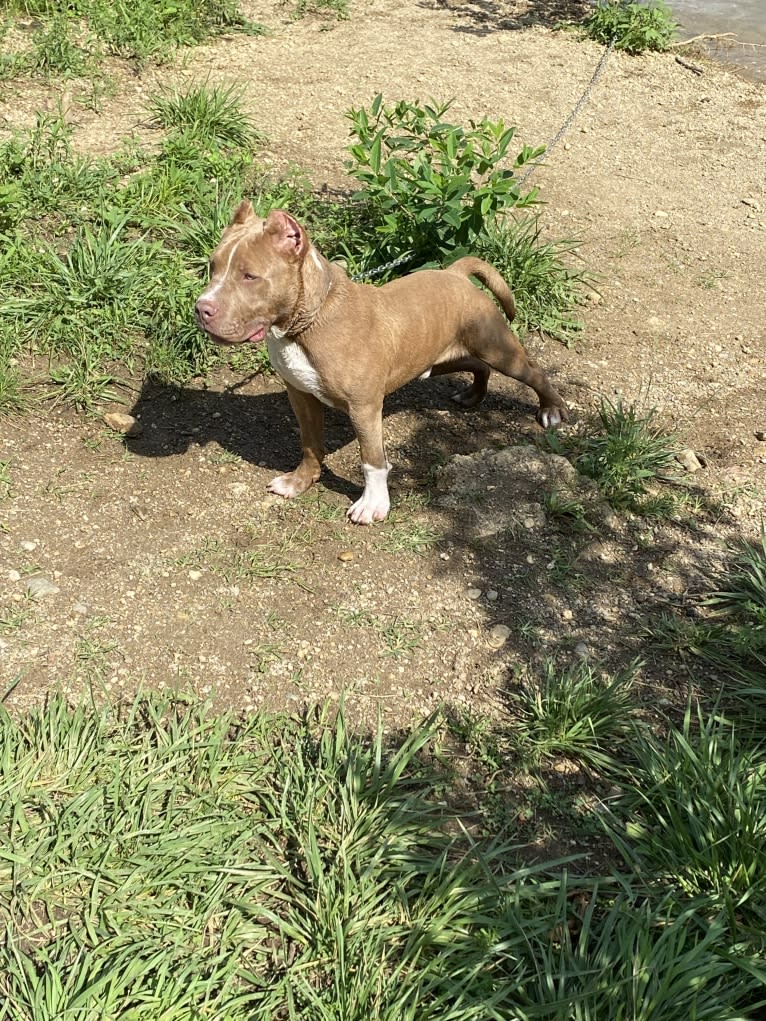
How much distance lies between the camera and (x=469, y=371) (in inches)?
176

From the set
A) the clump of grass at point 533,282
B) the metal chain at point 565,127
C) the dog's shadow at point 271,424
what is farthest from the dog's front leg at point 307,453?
the metal chain at point 565,127

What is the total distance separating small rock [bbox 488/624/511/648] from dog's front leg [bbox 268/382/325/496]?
117 cm

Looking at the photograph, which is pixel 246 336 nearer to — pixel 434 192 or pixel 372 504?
pixel 372 504

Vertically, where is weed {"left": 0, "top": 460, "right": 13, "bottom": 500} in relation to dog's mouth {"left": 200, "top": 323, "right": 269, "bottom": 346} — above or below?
below

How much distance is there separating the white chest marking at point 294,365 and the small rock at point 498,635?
1.16m

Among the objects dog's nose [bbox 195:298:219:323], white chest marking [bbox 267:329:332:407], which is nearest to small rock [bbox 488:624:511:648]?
white chest marking [bbox 267:329:332:407]

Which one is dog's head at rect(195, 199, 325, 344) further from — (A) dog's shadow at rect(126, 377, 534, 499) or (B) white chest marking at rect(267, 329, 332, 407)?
(A) dog's shadow at rect(126, 377, 534, 499)

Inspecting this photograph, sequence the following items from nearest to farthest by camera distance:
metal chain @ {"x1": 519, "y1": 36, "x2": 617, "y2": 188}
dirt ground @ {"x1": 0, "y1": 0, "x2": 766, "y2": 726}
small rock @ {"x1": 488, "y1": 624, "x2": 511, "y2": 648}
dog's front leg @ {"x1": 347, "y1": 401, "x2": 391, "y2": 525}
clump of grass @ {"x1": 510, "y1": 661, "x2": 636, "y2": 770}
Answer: clump of grass @ {"x1": 510, "y1": 661, "x2": 636, "y2": 770} → dirt ground @ {"x1": 0, "y1": 0, "x2": 766, "y2": 726} → small rock @ {"x1": 488, "y1": 624, "x2": 511, "y2": 648} → dog's front leg @ {"x1": 347, "y1": 401, "x2": 391, "y2": 525} → metal chain @ {"x1": 519, "y1": 36, "x2": 617, "y2": 188}

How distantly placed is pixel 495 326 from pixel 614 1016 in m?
2.87

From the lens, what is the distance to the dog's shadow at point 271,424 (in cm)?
426

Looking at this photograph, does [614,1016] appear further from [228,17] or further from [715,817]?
[228,17]

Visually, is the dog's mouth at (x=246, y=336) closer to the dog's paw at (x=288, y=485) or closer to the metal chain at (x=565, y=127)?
the dog's paw at (x=288, y=485)

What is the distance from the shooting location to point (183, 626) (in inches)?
132

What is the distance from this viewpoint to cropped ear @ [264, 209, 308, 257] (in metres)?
2.95
